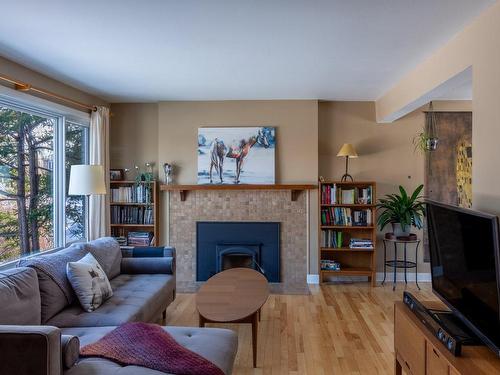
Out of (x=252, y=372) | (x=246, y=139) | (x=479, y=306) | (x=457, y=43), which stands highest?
(x=457, y=43)

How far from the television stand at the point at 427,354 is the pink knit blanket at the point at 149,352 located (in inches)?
43.1

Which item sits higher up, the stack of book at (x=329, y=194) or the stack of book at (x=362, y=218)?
the stack of book at (x=329, y=194)

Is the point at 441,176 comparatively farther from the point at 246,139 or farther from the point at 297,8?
the point at 297,8

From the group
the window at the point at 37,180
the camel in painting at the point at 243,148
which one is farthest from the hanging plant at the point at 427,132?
the window at the point at 37,180

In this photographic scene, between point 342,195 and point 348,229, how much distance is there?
0.51 meters

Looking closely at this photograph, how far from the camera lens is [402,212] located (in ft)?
16.0

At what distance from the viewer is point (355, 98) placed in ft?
16.8

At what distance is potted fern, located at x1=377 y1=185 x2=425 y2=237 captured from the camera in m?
4.87

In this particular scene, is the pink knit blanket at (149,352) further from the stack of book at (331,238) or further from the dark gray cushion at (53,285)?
the stack of book at (331,238)

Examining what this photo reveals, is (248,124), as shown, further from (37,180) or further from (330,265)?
(37,180)

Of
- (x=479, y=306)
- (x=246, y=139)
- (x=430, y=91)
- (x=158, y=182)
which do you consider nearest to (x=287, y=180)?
(x=246, y=139)

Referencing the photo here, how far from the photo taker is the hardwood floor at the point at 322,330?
2912 mm

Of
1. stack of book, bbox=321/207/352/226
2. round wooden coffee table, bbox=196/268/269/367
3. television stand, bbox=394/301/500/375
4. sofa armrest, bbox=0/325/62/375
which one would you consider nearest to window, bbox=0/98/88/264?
round wooden coffee table, bbox=196/268/269/367

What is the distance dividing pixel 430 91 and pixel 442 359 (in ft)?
7.73
